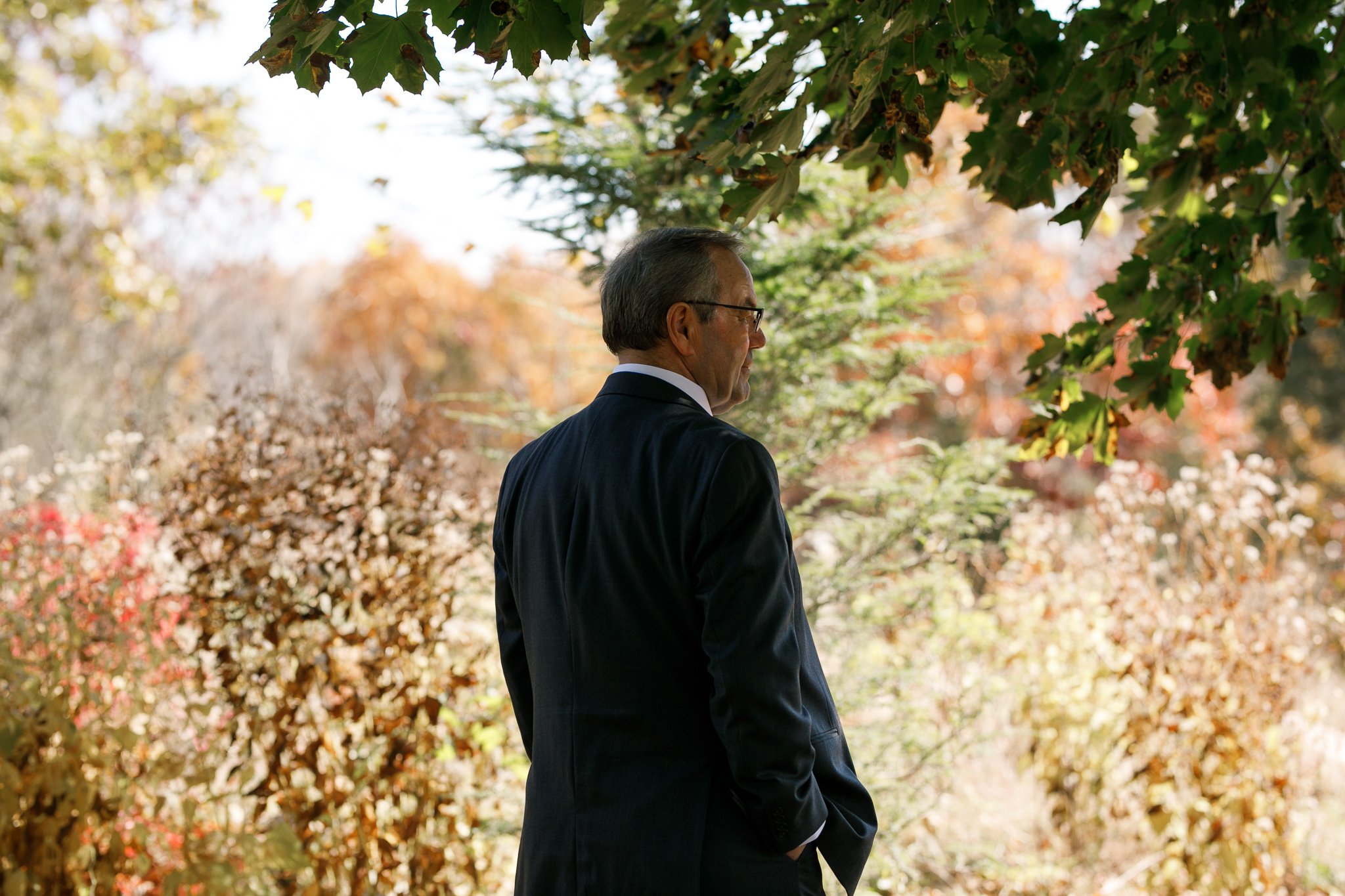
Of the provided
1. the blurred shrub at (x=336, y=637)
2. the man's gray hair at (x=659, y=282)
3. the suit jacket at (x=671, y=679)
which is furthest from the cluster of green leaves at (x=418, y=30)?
the blurred shrub at (x=336, y=637)

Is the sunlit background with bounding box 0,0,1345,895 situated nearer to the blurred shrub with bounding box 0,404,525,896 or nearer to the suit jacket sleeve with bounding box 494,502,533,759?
the blurred shrub with bounding box 0,404,525,896

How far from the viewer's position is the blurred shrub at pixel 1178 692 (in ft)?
13.5

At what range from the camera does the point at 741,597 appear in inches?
63.6

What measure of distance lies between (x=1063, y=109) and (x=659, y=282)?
1.33 m

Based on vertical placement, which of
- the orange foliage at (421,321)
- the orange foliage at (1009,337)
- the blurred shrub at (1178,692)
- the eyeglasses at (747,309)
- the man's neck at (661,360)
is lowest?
the blurred shrub at (1178,692)

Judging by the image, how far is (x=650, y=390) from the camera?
182cm

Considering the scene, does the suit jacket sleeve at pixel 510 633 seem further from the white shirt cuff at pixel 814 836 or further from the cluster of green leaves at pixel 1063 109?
the cluster of green leaves at pixel 1063 109

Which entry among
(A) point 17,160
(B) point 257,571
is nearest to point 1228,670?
(B) point 257,571

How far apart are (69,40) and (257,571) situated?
785 cm

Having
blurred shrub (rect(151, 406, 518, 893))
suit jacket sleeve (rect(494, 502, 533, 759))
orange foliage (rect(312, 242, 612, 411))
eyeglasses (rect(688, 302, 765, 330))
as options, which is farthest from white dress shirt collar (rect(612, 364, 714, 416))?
orange foliage (rect(312, 242, 612, 411))

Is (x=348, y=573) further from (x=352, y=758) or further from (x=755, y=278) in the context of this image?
(x=755, y=278)

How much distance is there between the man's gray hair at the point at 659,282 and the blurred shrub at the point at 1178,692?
3.11m

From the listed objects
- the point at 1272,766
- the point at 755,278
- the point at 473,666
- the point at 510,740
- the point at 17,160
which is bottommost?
the point at 1272,766

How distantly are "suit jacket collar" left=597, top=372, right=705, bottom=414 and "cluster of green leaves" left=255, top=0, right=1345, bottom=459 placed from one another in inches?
20.9
